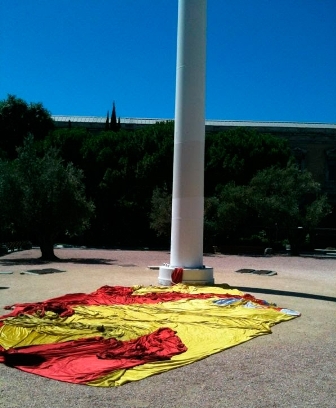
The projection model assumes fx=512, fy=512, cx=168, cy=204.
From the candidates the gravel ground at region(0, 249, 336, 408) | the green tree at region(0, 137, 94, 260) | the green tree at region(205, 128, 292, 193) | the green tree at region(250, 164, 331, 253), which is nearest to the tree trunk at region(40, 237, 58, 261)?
the green tree at region(0, 137, 94, 260)

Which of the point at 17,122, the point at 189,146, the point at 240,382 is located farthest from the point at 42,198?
the point at 17,122

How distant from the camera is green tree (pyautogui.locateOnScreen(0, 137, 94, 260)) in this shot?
21125 mm

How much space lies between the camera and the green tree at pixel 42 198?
2112 centimetres

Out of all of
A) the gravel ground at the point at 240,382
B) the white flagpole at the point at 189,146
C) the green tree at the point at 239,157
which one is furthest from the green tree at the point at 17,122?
the gravel ground at the point at 240,382

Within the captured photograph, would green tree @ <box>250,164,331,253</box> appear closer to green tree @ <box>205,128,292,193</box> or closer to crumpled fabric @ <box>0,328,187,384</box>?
green tree @ <box>205,128,292,193</box>

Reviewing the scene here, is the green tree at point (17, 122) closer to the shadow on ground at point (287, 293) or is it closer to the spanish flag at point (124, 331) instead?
the shadow on ground at point (287, 293)

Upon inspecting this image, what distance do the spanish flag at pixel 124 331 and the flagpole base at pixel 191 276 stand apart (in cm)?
181

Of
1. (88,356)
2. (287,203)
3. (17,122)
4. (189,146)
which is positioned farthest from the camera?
(17,122)

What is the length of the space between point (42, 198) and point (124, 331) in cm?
1490

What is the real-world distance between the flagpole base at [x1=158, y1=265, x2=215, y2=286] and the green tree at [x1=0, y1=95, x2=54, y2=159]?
103 ft

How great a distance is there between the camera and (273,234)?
107 ft

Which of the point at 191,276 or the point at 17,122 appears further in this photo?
the point at 17,122

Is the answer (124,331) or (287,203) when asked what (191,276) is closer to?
(124,331)

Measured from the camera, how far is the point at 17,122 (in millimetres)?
42000
